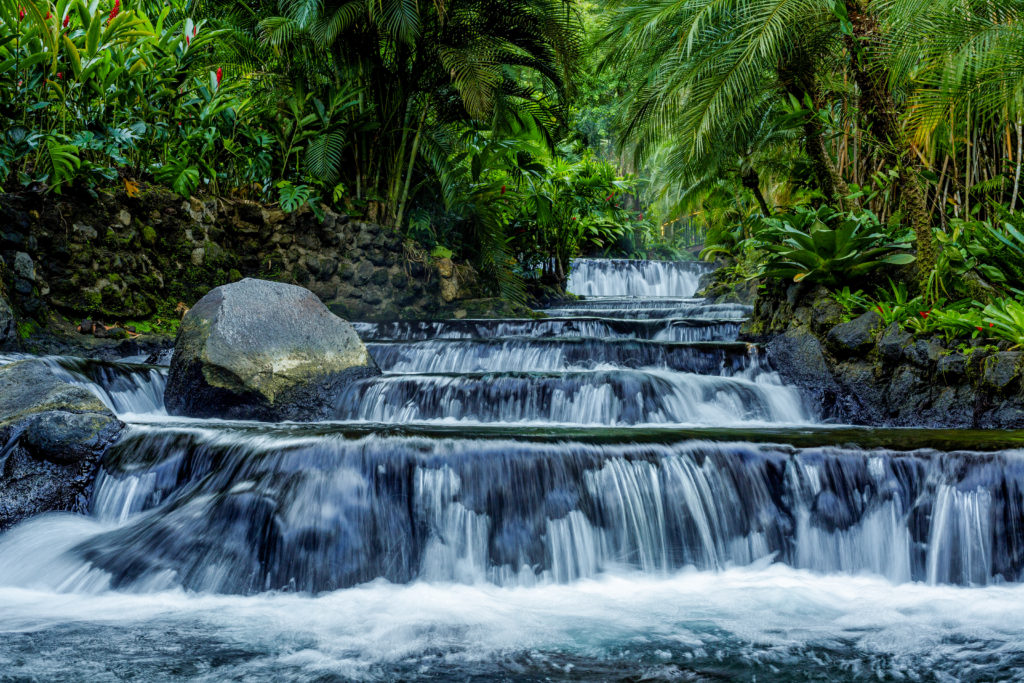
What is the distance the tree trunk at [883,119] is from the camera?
253 inches

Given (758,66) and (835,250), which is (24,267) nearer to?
(758,66)

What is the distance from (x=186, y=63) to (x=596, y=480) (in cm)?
756

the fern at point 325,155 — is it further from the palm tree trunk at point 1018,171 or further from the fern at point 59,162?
the palm tree trunk at point 1018,171

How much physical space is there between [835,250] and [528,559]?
4.77 metres

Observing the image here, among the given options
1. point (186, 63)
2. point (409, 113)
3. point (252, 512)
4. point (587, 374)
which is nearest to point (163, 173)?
point (186, 63)

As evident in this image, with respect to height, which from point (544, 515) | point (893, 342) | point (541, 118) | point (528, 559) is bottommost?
point (528, 559)

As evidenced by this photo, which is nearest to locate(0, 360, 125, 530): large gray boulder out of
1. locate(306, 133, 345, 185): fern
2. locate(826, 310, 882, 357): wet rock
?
locate(826, 310, 882, 357): wet rock

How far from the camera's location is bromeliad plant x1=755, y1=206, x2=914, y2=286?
6645mm

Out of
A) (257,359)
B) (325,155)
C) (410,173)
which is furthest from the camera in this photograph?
(410,173)

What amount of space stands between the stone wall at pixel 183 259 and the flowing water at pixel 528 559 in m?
3.95

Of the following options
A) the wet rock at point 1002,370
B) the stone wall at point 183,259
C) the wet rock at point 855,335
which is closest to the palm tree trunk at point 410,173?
the stone wall at point 183,259

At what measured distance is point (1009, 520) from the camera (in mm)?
3553

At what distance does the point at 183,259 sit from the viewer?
8898 millimetres

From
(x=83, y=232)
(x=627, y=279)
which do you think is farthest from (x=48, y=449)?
(x=627, y=279)
